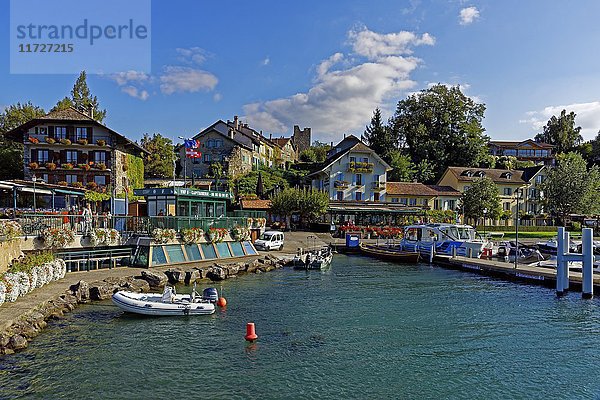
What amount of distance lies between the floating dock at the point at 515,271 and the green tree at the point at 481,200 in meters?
29.2

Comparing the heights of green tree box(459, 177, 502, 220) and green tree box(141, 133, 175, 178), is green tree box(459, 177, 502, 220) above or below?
below

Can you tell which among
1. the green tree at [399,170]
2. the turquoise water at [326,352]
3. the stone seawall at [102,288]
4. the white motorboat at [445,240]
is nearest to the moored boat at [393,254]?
the white motorboat at [445,240]

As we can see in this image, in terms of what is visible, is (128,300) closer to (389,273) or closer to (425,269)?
(389,273)

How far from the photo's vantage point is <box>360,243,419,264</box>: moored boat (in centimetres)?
4012

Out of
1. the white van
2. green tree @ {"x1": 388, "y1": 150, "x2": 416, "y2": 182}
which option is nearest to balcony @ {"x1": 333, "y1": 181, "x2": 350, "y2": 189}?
green tree @ {"x1": 388, "y1": 150, "x2": 416, "y2": 182}

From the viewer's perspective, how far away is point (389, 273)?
3397 centimetres

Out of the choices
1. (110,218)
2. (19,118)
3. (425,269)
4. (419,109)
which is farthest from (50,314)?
(419,109)

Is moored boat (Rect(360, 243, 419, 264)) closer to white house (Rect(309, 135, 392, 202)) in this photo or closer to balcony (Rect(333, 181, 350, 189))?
balcony (Rect(333, 181, 350, 189))

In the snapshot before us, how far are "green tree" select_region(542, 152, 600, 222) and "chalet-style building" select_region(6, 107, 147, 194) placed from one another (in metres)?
61.7

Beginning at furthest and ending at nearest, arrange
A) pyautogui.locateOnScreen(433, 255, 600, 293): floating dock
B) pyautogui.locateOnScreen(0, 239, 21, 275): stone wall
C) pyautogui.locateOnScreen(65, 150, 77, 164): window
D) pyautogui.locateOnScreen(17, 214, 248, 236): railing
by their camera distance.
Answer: pyautogui.locateOnScreen(65, 150, 77, 164): window
pyautogui.locateOnScreen(433, 255, 600, 293): floating dock
pyautogui.locateOnScreen(17, 214, 248, 236): railing
pyautogui.locateOnScreen(0, 239, 21, 275): stone wall

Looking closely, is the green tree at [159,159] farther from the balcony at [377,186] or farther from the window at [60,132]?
the balcony at [377,186]

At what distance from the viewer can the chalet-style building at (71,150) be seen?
53375 mm

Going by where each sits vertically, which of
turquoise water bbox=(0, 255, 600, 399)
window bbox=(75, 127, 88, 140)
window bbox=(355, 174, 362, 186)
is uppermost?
window bbox=(75, 127, 88, 140)

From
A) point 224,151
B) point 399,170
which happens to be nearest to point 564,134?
point 399,170
